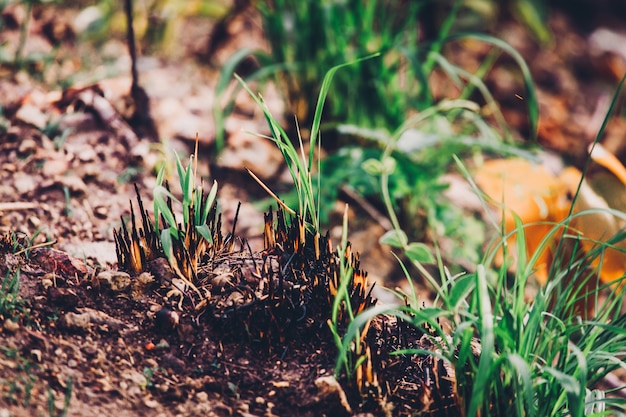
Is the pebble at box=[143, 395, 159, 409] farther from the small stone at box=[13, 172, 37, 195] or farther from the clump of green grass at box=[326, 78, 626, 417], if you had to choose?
the small stone at box=[13, 172, 37, 195]

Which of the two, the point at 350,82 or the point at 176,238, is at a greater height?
the point at 350,82

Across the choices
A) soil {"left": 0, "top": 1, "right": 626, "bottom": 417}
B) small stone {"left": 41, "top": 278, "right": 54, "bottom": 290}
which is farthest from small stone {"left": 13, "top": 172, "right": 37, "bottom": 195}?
small stone {"left": 41, "top": 278, "right": 54, "bottom": 290}

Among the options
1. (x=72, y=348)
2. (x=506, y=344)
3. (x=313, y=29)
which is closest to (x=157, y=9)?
(x=313, y=29)

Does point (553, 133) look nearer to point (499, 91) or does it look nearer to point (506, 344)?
point (499, 91)

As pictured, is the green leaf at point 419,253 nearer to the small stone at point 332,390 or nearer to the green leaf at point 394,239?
the green leaf at point 394,239

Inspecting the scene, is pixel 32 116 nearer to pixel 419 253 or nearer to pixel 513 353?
pixel 419 253

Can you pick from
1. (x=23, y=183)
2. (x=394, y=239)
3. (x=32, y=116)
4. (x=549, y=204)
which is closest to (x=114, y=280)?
(x=23, y=183)
